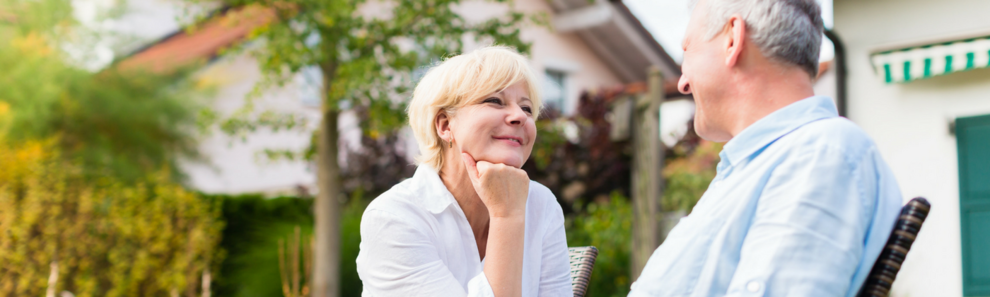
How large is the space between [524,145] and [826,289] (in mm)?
927

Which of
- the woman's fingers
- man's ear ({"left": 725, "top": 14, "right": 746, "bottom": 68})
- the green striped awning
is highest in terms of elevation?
the green striped awning

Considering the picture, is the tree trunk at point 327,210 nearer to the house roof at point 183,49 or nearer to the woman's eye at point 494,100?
the house roof at point 183,49

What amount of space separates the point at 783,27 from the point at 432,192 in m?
0.99

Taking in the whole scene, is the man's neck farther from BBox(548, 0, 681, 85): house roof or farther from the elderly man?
BBox(548, 0, 681, 85): house roof

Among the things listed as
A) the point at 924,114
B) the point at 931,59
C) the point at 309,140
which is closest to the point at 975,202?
the point at 924,114

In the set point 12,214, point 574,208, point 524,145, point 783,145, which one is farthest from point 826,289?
point 574,208

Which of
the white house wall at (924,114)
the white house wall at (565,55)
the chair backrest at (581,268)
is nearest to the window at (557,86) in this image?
the white house wall at (565,55)

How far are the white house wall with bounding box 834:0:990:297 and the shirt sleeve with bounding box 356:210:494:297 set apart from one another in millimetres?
4357

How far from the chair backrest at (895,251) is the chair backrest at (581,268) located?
1.05 m

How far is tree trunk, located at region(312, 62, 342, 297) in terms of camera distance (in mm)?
6012

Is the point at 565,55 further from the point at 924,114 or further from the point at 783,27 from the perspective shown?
the point at 783,27

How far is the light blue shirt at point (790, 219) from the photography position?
1108 millimetres

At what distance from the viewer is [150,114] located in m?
8.07

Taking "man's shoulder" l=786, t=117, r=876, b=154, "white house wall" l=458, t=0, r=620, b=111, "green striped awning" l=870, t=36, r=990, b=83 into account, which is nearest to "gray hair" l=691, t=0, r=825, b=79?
"man's shoulder" l=786, t=117, r=876, b=154
